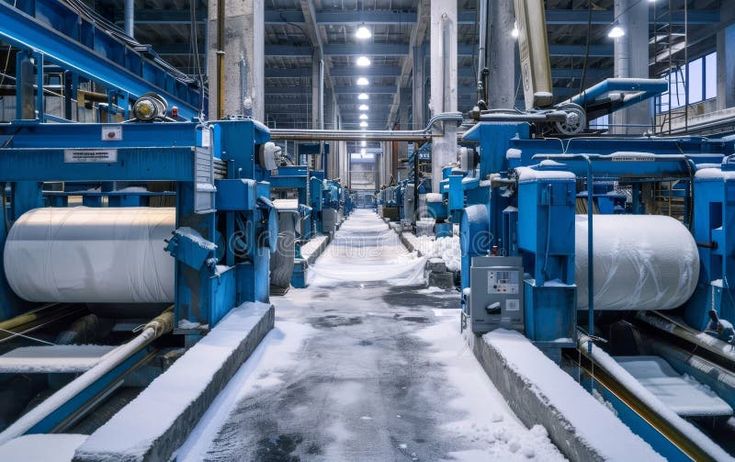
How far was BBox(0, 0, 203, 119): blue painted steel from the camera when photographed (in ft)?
20.9

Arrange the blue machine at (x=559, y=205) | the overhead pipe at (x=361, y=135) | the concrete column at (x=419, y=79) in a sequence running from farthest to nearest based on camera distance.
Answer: the concrete column at (x=419, y=79)
the overhead pipe at (x=361, y=135)
the blue machine at (x=559, y=205)

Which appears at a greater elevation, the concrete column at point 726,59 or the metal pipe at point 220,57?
the concrete column at point 726,59

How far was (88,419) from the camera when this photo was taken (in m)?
3.82

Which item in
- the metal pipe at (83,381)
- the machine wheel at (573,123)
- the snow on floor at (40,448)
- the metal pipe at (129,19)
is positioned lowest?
the snow on floor at (40,448)

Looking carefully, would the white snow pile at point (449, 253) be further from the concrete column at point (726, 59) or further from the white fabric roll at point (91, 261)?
the concrete column at point (726, 59)

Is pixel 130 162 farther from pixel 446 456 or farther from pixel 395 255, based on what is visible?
pixel 395 255

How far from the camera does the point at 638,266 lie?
4.32 m

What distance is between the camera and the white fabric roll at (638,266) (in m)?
4.31

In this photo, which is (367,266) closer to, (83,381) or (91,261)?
(91,261)

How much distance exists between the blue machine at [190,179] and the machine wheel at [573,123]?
122 inches

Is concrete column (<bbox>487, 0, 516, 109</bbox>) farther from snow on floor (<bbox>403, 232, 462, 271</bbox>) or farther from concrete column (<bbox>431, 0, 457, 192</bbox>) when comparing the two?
snow on floor (<bbox>403, 232, 462, 271</bbox>)

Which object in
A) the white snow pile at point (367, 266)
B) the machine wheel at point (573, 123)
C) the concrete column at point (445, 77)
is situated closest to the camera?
the machine wheel at point (573, 123)

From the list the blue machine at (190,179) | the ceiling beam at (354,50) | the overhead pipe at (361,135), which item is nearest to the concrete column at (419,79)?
the ceiling beam at (354,50)

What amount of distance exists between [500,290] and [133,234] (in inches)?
125
